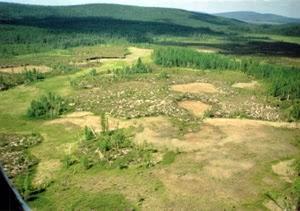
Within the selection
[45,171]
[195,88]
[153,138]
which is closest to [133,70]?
[195,88]

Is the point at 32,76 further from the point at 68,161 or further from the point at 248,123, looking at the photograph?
the point at 248,123

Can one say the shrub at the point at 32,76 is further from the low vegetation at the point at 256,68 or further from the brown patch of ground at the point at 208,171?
the brown patch of ground at the point at 208,171

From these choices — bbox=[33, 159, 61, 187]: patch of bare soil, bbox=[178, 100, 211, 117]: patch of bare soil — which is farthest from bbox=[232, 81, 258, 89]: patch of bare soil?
bbox=[33, 159, 61, 187]: patch of bare soil

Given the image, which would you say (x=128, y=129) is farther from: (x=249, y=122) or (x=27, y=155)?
(x=249, y=122)

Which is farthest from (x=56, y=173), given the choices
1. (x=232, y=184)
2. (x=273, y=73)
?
(x=273, y=73)

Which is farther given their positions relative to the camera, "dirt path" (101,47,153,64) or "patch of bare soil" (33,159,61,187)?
"dirt path" (101,47,153,64)

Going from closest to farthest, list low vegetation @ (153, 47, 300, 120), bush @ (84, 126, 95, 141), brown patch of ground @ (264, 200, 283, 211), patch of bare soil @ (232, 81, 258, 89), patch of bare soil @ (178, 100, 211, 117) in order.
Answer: brown patch of ground @ (264, 200, 283, 211) → bush @ (84, 126, 95, 141) → patch of bare soil @ (178, 100, 211, 117) → low vegetation @ (153, 47, 300, 120) → patch of bare soil @ (232, 81, 258, 89)

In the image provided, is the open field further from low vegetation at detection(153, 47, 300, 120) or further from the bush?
low vegetation at detection(153, 47, 300, 120)
